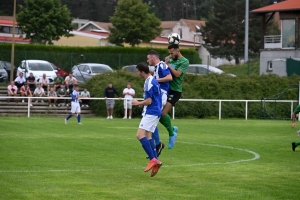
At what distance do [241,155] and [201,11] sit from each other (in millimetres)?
96134

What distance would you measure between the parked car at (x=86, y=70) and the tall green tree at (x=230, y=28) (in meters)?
A: 35.6

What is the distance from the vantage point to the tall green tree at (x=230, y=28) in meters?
76.1

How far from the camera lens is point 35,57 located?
146 ft

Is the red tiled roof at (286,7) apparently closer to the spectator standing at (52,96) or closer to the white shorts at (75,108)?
the spectator standing at (52,96)

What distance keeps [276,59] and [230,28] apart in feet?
100

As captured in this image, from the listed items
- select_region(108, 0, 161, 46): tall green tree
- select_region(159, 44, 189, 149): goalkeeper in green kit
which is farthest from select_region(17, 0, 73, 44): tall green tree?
select_region(159, 44, 189, 149): goalkeeper in green kit

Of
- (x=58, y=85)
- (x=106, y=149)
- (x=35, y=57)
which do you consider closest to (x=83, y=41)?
(x=35, y=57)

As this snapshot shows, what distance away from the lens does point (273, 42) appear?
52219mm

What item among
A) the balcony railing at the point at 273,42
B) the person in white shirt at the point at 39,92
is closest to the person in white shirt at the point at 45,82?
the person in white shirt at the point at 39,92

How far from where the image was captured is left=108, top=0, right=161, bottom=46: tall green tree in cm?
6369

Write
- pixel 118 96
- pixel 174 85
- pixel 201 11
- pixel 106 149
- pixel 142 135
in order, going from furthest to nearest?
pixel 201 11
pixel 118 96
pixel 106 149
pixel 174 85
pixel 142 135

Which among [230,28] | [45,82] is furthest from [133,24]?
[45,82]

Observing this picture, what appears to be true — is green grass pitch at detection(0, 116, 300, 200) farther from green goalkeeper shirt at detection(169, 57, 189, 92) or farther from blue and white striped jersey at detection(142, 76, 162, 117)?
green goalkeeper shirt at detection(169, 57, 189, 92)

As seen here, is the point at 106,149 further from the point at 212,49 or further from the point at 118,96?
the point at 212,49
